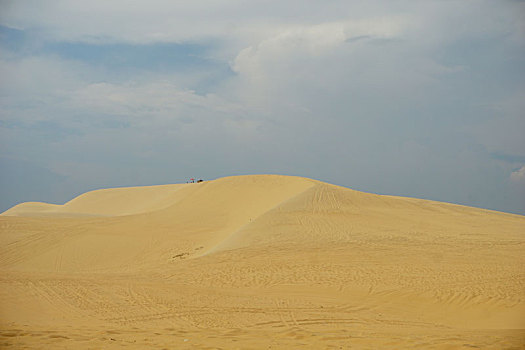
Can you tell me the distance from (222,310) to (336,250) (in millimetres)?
8496

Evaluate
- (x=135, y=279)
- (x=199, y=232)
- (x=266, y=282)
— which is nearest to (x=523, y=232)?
(x=266, y=282)

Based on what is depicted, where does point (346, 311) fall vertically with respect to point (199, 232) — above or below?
below

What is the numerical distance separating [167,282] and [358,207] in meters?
17.2

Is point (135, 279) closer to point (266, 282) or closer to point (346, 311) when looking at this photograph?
point (266, 282)

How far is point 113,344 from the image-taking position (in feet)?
24.5

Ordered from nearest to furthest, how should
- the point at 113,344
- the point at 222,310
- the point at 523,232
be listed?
the point at 113,344 → the point at 222,310 → the point at 523,232

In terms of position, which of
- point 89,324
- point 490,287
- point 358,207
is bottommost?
point 490,287

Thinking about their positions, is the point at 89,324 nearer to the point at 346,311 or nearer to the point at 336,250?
the point at 346,311

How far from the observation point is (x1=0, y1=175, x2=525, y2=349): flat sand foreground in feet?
28.0

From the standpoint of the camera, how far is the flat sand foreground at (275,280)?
8539 millimetres

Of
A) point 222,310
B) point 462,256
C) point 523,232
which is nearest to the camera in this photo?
point 222,310

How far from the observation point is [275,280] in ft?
50.4

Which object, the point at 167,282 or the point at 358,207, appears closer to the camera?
the point at 167,282

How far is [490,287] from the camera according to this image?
46.7ft
